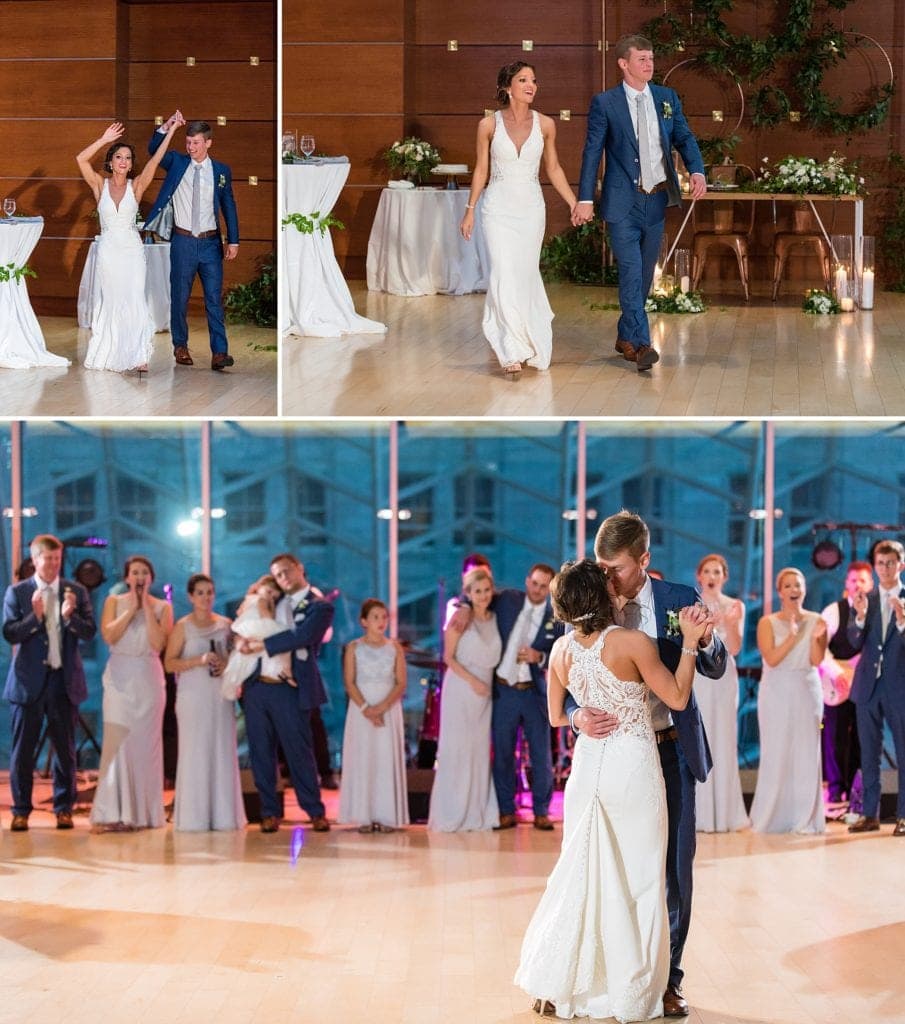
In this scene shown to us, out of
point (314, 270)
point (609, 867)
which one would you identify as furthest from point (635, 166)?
point (609, 867)

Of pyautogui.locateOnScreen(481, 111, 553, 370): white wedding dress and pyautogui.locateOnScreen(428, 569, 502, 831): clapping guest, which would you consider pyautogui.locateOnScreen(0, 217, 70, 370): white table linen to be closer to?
pyautogui.locateOnScreen(481, 111, 553, 370): white wedding dress

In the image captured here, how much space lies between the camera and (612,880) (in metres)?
3.78

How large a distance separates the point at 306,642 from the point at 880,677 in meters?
2.63

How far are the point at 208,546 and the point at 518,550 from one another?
1818 mm

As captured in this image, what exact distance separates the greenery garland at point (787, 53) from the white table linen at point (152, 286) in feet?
8.91

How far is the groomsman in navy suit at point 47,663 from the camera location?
22.7 ft

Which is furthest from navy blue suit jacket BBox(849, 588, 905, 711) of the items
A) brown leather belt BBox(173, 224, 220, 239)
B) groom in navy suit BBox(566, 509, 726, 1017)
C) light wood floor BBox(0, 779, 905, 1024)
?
brown leather belt BBox(173, 224, 220, 239)

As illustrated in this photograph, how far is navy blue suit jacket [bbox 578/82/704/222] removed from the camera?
6.26 meters

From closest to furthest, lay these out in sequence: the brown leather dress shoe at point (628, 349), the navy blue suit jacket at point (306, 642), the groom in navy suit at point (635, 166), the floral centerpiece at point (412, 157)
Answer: the groom in navy suit at point (635, 166) → the brown leather dress shoe at point (628, 349) → the navy blue suit jacket at point (306, 642) → the floral centerpiece at point (412, 157)

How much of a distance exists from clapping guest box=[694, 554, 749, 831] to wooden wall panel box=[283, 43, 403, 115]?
130 inches

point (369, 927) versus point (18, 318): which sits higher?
point (18, 318)

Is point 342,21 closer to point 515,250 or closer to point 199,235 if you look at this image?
point 199,235

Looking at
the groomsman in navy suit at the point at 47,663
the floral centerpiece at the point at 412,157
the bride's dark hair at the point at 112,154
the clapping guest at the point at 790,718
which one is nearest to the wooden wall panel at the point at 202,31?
the bride's dark hair at the point at 112,154

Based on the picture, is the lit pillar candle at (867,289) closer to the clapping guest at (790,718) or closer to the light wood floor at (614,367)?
the light wood floor at (614,367)
